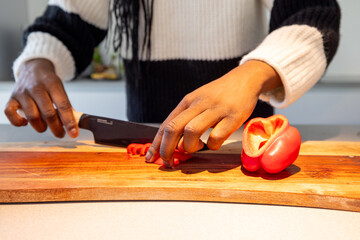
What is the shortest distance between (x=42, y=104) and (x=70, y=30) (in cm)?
37

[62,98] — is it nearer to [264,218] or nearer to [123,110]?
[264,218]

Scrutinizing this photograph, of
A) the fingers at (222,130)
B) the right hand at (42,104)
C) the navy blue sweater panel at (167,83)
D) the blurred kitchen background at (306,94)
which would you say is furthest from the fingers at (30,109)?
the blurred kitchen background at (306,94)

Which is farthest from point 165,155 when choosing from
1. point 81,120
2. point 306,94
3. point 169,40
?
point 306,94

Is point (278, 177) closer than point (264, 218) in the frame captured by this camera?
No

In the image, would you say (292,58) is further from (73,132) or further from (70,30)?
(70,30)

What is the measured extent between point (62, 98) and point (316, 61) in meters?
0.66

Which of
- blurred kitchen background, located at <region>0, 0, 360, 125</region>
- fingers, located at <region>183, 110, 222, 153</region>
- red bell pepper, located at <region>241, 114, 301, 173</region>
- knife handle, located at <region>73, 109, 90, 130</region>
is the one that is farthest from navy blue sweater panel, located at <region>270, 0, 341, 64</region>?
blurred kitchen background, located at <region>0, 0, 360, 125</region>

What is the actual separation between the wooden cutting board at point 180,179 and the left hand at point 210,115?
0.22ft

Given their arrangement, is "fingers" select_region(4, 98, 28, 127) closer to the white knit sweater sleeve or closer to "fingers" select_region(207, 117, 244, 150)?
the white knit sweater sleeve

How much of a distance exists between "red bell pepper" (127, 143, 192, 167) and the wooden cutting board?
0.04 ft

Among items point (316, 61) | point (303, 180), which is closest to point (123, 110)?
point (316, 61)

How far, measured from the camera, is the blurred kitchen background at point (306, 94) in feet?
6.30

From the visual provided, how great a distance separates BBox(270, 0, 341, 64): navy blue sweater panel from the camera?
3.30ft

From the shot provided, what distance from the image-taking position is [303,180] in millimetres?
815
